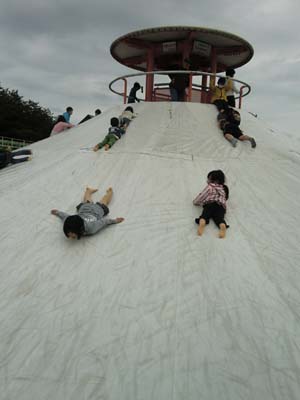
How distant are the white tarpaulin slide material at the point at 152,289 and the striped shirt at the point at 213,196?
0.79 ft

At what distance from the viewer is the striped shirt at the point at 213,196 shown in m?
4.69

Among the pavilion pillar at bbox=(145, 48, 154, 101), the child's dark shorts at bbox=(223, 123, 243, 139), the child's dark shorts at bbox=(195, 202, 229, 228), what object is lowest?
the child's dark shorts at bbox=(195, 202, 229, 228)

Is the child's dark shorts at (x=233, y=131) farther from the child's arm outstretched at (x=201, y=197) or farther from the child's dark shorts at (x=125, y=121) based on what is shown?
the child's arm outstretched at (x=201, y=197)

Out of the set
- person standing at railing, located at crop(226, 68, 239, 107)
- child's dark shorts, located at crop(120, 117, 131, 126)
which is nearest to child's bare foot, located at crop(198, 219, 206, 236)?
child's dark shorts, located at crop(120, 117, 131, 126)

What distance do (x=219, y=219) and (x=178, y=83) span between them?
5.79 metres

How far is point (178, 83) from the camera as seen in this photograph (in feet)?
30.1

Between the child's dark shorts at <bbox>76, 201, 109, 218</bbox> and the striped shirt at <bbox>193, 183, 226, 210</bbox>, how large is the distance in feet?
4.41

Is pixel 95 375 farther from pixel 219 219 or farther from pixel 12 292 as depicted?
pixel 219 219

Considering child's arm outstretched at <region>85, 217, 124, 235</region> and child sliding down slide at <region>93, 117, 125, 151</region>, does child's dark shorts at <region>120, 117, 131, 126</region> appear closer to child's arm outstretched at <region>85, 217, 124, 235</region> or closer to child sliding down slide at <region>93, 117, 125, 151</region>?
child sliding down slide at <region>93, 117, 125, 151</region>

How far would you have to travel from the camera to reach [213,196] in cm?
472

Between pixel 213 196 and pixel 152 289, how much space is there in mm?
1725

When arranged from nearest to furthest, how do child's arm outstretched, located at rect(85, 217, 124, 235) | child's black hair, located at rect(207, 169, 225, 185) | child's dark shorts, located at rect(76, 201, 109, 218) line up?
child's arm outstretched, located at rect(85, 217, 124, 235), child's dark shorts, located at rect(76, 201, 109, 218), child's black hair, located at rect(207, 169, 225, 185)

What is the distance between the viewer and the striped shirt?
4.69 m

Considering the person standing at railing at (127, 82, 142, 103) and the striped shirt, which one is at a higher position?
the person standing at railing at (127, 82, 142, 103)
